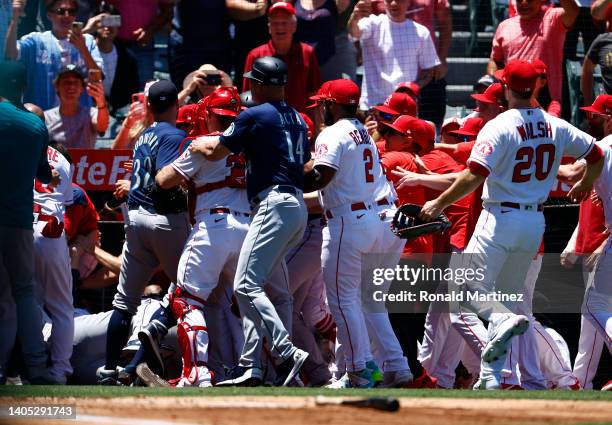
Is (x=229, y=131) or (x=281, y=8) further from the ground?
(x=281, y=8)

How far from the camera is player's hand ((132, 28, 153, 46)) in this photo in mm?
10656

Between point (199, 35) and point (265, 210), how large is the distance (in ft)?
12.0

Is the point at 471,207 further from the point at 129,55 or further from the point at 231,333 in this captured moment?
the point at 129,55

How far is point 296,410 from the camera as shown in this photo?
5457mm

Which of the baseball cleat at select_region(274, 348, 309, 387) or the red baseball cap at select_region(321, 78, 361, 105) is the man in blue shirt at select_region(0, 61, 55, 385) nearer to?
the baseball cleat at select_region(274, 348, 309, 387)

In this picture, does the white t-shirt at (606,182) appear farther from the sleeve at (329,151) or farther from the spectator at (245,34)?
the spectator at (245,34)

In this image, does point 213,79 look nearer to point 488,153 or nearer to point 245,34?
point 245,34

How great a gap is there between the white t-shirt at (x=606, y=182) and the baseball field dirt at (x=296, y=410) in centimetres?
179

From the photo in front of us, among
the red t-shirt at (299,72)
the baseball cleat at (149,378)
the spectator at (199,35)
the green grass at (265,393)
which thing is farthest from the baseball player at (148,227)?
the spectator at (199,35)

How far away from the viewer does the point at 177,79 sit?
→ 33.6ft

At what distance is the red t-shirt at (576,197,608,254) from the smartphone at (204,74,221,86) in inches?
116

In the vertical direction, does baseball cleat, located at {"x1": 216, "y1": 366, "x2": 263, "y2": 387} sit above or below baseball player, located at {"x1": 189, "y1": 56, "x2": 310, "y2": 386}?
below

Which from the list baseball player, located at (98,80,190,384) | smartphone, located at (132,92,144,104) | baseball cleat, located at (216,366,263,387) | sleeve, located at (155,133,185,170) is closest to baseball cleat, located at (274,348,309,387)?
baseball cleat, located at (216,366,263,387)

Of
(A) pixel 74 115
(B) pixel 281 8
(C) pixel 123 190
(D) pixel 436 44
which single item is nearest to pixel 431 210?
(C) pixel 123 190
